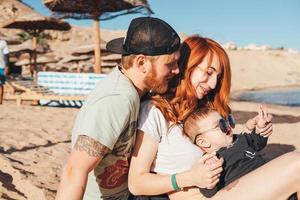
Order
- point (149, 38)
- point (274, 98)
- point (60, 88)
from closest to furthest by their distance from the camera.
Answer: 1. point (149, 38)
2. point (60, 88)
3. point (274, 98)

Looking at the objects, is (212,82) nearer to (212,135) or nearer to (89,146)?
(212,135)

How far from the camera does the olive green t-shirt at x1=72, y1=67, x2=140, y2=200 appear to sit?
1.92 meters

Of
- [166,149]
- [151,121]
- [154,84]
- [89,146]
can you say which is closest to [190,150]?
[166,149]

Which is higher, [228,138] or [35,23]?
[228,138]

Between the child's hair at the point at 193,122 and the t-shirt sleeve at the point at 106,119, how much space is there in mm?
556

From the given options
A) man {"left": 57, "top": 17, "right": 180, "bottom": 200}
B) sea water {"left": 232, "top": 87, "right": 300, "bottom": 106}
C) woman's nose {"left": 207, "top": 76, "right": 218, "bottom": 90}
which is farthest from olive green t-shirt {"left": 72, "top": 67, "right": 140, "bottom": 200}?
sea water {"left": 232, "top": 87, "right": 300, "bottom": 106}

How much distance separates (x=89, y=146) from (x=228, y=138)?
3.12 ft

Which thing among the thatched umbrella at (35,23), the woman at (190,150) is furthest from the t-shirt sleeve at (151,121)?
the thatched umbrella at (35,23)

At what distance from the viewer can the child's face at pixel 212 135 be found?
8.14ft

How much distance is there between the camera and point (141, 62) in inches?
84.8

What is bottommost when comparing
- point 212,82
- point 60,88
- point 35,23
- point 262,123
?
point 60,88

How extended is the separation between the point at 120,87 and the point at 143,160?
1.36 feet

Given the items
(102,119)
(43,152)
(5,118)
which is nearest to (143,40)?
(102,119)

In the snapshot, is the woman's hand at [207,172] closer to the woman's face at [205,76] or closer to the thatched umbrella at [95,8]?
the woman's face at [205,76]
